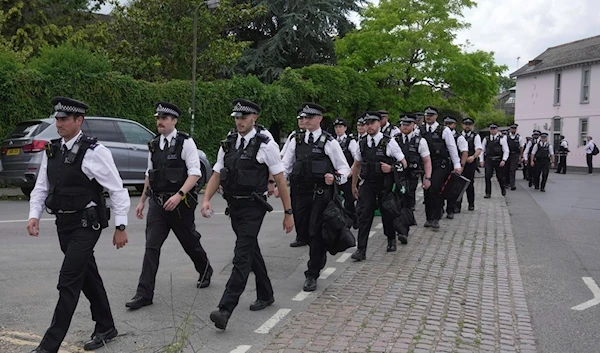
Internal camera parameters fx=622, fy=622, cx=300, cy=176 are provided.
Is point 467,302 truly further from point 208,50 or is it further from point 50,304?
point 208,50

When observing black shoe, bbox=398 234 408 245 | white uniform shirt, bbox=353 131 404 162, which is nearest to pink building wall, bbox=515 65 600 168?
black shoe, bbox=398 234 408 245

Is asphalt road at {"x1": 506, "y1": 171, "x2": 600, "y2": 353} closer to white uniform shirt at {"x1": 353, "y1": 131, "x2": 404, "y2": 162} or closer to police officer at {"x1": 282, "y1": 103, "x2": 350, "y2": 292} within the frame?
white uniform shirt at {"x1": 353, "y1": 131, "x2": 404, "y2": 162}

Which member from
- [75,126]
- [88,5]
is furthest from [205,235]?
[88,5]

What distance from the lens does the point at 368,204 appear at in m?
8.32

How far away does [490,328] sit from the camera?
5.66 metres

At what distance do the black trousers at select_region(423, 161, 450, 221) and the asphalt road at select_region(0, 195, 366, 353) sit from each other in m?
A: 2.80

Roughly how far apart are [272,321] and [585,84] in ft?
136

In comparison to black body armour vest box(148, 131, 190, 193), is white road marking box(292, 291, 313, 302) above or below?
below

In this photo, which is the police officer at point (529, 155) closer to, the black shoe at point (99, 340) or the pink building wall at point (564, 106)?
the black shoe at point (99, 340)

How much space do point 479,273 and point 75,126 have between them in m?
5.31

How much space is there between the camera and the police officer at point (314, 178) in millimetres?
6727

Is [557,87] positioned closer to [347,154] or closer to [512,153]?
[512,153]

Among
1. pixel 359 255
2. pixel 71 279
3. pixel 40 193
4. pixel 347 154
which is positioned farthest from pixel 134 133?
pixel 71 279

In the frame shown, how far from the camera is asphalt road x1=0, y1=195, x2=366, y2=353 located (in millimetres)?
5070
